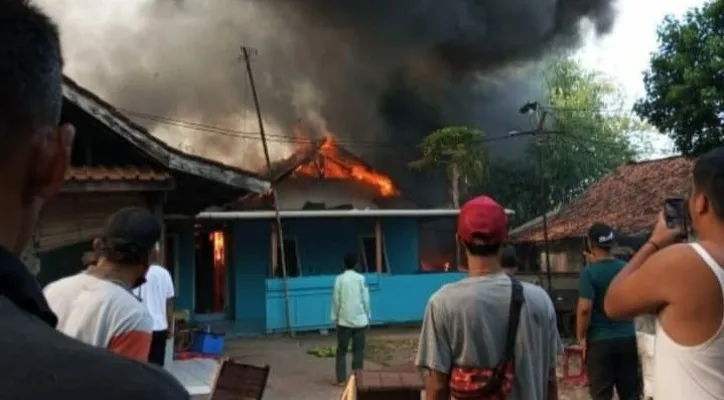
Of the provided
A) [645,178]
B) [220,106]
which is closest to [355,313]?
[645,178]

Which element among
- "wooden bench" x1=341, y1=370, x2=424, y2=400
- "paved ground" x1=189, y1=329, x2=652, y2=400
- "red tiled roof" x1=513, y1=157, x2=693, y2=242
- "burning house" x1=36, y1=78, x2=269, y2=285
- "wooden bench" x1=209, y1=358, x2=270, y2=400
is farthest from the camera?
"red tiled roof" x1=513, y1=157, x2=693, y2=242

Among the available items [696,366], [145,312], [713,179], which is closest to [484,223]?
[713,179]

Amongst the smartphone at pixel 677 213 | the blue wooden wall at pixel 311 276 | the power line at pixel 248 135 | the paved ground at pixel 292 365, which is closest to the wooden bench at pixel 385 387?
the smartphone at pixel 677 213

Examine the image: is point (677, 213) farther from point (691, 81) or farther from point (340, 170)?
point (340, 170)

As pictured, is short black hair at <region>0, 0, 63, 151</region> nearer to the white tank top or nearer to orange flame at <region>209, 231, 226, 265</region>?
the white tank top

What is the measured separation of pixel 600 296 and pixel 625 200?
49.5ft

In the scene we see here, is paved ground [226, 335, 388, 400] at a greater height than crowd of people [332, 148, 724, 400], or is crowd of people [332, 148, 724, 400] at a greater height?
crowd of people [332, 148, 724, 400]

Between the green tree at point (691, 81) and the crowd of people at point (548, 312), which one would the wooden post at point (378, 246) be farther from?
the crowd of people at point (548, 312)

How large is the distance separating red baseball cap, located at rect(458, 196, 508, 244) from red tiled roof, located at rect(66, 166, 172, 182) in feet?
14.2

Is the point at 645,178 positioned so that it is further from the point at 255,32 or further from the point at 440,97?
the point at 255,32

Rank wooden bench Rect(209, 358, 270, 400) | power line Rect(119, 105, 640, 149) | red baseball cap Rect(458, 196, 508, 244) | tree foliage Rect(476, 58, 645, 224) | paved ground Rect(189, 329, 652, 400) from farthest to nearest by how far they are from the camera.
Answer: tree foliage Rect(476, 58, 645, 224), power line Rect(119, 105, 640, 149), paved ground Rect(189, 329, 652, 400), wooden bench Rect(209, 358, 270, 400), red baseball cap Rect(458, 196, 508, 244)

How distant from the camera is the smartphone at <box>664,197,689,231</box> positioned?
2430mm

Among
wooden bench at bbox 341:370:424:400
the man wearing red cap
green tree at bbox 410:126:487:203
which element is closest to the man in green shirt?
wooden bench at bbox 341:370:424:400

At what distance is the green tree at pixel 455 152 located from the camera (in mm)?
22172
